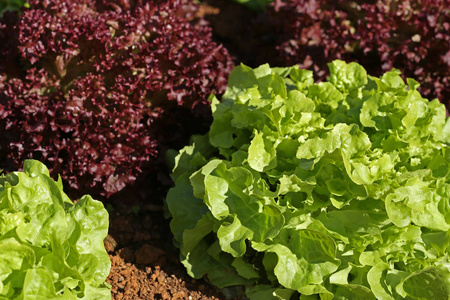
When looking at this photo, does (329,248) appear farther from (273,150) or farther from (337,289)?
(273,150)

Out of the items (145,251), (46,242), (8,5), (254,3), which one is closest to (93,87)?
(145,251)

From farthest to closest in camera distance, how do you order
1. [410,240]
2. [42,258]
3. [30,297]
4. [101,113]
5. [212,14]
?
[212,14]
[101,113]
[410,240]
[42,258]
[30,297]

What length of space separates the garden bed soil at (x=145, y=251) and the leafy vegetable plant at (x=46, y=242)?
0.50 meters

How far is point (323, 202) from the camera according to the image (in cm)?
332

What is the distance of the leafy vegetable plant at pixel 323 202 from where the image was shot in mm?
3160

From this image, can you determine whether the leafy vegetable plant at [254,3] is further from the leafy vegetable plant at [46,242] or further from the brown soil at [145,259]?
the leafy vegetable plant at [46,242]

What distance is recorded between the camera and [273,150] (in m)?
3.43

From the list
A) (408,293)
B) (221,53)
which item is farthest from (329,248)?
(221,53)

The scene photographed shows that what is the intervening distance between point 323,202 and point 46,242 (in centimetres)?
161

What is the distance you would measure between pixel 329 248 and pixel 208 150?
4.29ft

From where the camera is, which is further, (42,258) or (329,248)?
(329,248)

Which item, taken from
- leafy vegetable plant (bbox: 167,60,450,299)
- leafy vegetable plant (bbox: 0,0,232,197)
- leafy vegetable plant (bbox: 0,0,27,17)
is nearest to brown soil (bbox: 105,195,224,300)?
leafy vegetable plant (bbox: 167,60,450,299)

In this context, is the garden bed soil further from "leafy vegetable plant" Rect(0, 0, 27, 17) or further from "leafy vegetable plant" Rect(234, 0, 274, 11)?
"leafy vegetable plant" Rect(234, 0, 274, 11)

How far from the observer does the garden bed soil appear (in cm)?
352
